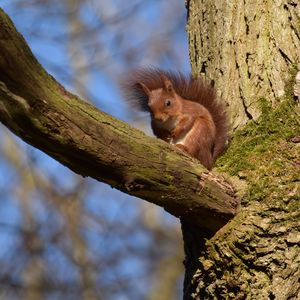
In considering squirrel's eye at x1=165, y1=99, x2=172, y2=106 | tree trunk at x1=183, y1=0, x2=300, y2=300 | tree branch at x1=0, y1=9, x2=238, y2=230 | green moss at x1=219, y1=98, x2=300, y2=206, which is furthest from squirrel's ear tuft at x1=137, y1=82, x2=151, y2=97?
tree branch at x1=0, y1=9, x2=238, y2=230

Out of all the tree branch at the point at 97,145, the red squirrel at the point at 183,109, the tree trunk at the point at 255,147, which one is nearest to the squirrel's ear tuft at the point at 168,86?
the red squirrel at the point at 183,109

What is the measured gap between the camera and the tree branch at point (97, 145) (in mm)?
1584

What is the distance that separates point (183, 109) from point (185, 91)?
73mm

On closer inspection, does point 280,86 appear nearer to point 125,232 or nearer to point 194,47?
point 194,47

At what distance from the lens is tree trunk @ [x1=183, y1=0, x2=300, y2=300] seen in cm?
208

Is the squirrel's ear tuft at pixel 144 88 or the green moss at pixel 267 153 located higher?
the squirrel's ear tuft at pixel 144 88

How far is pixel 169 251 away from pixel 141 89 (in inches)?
195

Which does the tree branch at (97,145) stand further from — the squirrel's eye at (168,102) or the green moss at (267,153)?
the squirrel's eye at (168,102)

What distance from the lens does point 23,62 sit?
1574 mm

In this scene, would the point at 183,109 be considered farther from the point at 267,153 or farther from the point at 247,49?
the point at 267,153

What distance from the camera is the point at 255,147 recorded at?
2.27m

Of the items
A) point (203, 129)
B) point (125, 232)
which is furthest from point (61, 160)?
point (125, 232)

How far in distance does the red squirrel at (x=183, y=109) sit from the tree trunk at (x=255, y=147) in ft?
0.20

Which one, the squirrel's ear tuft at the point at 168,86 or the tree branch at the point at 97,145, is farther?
the squirrel's ear tuft at the point at 168,86
